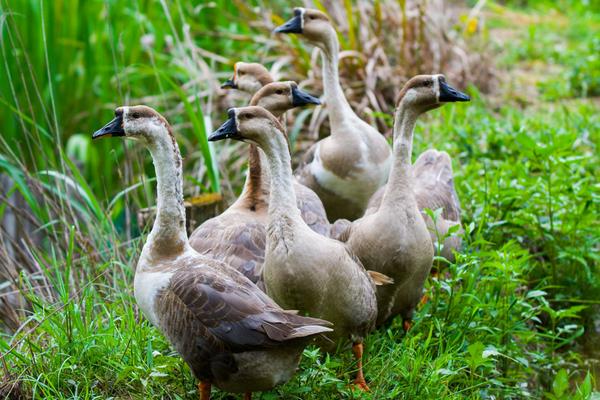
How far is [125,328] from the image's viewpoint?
13.4ft

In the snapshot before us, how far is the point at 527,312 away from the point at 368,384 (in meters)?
1.08

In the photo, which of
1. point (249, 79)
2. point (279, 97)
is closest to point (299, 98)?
point (279, 97)

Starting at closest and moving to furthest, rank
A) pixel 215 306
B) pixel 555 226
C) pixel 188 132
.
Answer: pixel 215 306 < pixel 555 226 < pixel 188 132

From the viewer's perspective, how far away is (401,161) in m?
4.21

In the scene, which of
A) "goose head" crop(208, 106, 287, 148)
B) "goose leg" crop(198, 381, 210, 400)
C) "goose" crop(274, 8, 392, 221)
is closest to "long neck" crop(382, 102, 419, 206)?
"goose head" crop(208, 106, 287, 148)

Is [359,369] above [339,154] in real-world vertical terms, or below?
below

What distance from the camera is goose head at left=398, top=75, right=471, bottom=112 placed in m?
4.13

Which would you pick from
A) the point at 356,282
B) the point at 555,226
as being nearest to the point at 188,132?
the point at 555,226

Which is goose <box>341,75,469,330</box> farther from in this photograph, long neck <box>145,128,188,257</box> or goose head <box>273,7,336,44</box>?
goose head <box>273,7,336,44</box>

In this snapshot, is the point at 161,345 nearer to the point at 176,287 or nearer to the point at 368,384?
the point at 176,287

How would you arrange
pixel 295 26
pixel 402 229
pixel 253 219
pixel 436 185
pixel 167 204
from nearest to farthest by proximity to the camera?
pixel 167 204
pixel 402 229
pixel 253 219
pixel 436 185
pixel 295 26

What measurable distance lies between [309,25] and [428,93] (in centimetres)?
162

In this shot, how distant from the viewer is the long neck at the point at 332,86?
546 cm

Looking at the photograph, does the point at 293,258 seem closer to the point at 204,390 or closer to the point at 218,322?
the point at 218,322
